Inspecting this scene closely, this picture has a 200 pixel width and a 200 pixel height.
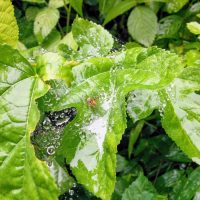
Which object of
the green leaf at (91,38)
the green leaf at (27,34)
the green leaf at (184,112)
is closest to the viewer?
the green leaf at (184,112)

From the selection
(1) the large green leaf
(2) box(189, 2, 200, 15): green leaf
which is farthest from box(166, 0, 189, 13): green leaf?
(1) the large green leaf

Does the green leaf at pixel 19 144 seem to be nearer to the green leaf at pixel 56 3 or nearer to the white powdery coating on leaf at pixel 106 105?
the white powdery coating on leaf at pixel 106 105

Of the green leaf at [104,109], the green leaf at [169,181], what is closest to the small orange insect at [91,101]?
the green leaf at [104,109]

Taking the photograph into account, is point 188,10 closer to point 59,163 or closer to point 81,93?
point 59,163

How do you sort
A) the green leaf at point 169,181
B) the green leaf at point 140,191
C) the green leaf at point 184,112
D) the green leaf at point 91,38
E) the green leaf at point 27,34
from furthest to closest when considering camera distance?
the green leaf at point 27,34 < the green leaf at point 169,181 < the green leaf at point 140,191 < the green leaf at point 91,38 < the green leaf at point 184,112

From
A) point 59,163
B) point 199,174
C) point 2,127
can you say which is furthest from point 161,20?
point 2,127
